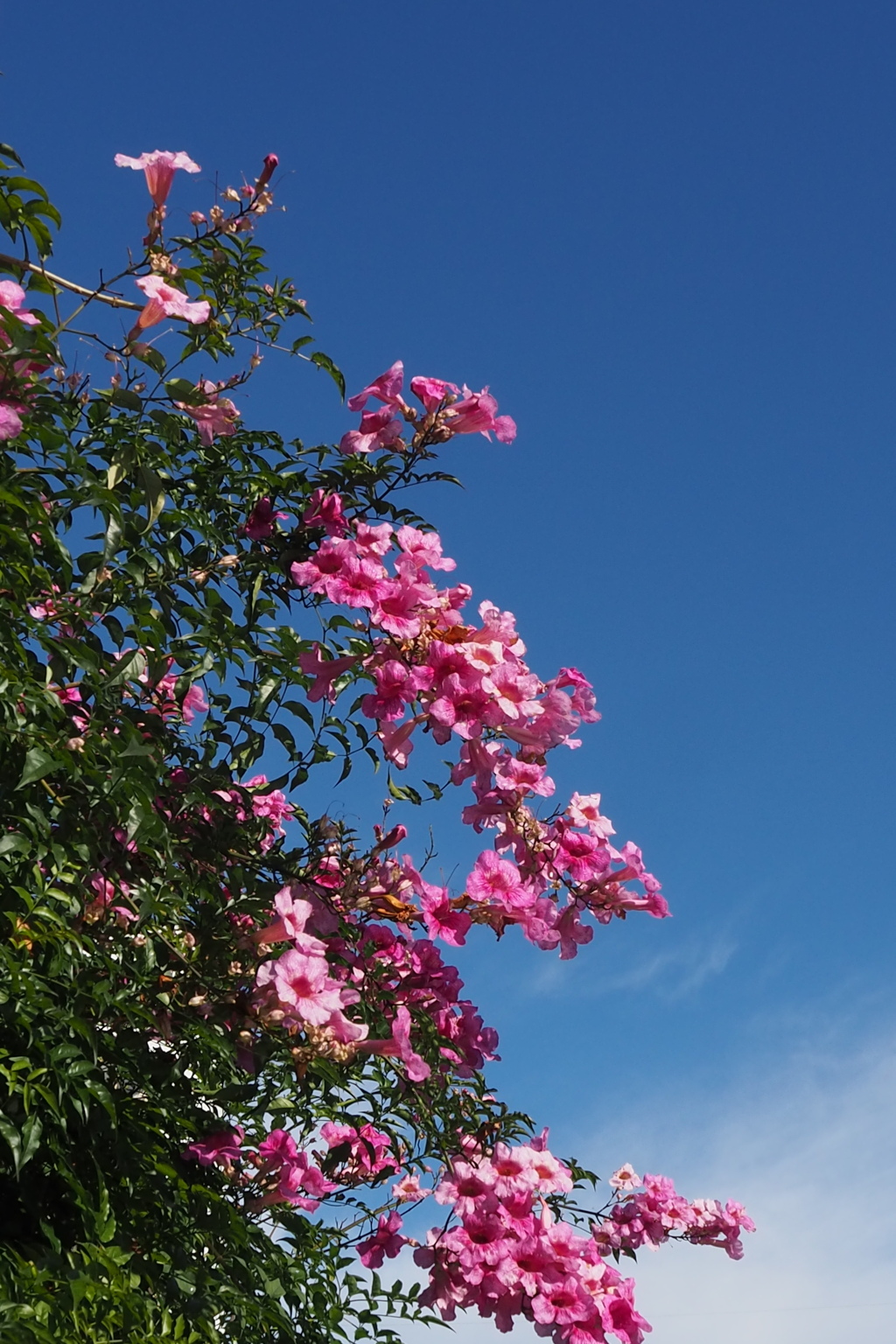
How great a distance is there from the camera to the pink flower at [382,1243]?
3646 mm

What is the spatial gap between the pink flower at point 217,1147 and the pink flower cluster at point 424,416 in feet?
5.37

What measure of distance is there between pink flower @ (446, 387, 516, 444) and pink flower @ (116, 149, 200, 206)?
2.61 feet

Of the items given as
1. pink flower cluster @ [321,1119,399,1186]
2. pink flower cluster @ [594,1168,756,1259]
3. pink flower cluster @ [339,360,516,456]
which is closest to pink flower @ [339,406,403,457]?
pink flower cluster @ [339,360,516,456]

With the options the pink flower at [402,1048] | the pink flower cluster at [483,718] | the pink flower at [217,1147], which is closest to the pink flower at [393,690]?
the pink flower cluster at [483,718]

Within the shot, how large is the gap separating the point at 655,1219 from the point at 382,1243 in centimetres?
Result: 139

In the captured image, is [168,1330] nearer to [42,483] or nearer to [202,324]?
[42,483]

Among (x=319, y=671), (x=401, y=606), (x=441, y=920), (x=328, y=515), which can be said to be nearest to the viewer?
(x=401, y=606)

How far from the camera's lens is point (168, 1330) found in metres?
2.33

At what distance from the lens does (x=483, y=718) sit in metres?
2.78

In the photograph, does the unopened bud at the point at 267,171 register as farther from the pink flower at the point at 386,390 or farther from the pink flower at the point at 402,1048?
the pink flower at the point at 402,1048

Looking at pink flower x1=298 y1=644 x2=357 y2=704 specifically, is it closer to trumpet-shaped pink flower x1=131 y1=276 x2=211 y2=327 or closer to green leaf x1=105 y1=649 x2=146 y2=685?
green leaf x1=105 y1=649 x2=146 y2=685

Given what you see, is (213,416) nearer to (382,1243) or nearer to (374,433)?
(374,433)

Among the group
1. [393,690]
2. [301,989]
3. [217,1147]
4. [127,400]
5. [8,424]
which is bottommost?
[217,1147]

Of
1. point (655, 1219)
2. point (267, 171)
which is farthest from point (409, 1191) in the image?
point (267, 171)
